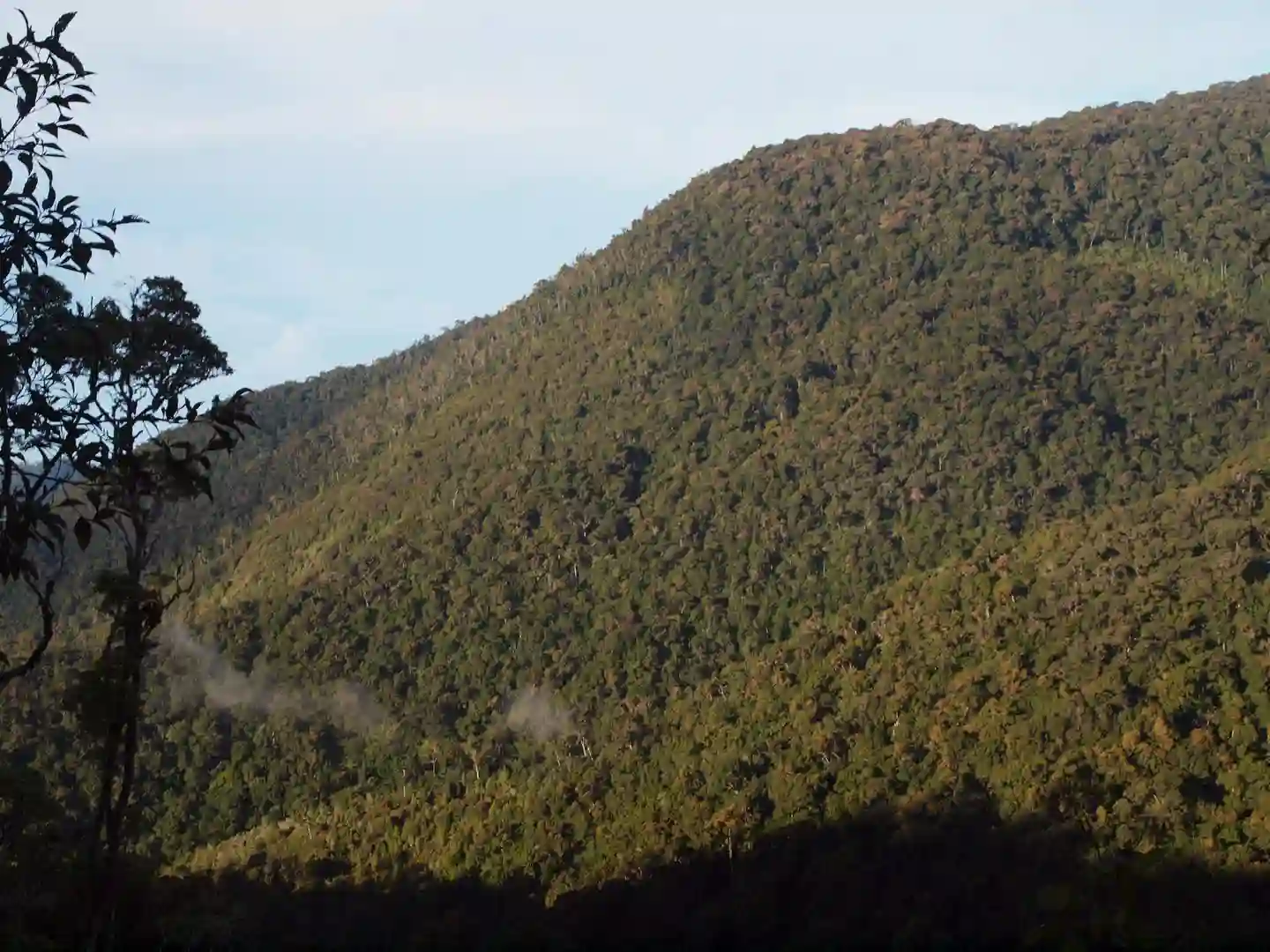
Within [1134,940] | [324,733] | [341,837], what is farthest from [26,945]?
[324,733]

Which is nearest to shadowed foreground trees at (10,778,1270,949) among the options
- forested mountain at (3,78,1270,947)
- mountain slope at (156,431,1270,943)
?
forested mountain at (3,78,1270,947)

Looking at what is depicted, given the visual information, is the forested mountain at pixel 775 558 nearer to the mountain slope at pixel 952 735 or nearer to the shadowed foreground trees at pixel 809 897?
the mountain slope at pixel 952 735

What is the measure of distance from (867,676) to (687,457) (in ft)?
94.3

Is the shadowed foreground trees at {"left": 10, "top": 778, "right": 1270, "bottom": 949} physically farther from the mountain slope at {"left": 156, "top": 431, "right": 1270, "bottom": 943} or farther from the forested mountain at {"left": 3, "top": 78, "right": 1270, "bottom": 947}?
the mountain slope at {"left": 156, "top": 431, "right": 1270, "bottom": 943}

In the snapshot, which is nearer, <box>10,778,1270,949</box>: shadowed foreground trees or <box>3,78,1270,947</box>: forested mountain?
<box>10,778,1270,949</box>: shadowed foreground trees

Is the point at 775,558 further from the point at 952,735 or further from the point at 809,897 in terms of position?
the point at 809,897

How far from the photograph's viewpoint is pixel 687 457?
83.1 metres

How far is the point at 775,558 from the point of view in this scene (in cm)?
7262

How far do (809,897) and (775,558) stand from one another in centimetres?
3120

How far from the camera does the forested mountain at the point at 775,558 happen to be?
4747 cm

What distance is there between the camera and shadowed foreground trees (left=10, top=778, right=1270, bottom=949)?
37062mm

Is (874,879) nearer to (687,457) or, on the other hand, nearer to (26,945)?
(26,945)

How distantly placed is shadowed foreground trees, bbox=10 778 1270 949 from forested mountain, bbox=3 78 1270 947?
0.36m

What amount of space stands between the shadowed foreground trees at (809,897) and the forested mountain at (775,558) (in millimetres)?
362
